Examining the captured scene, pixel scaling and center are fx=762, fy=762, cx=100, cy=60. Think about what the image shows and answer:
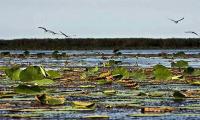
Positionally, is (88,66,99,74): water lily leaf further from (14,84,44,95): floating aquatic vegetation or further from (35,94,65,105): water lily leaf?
(35,94,65,105): water lily leaf

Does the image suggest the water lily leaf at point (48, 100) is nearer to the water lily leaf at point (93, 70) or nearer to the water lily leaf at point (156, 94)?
the water lily leaf at point (156, 94)

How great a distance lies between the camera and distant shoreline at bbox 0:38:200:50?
97688 mm

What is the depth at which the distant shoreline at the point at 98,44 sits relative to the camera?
97688 mm

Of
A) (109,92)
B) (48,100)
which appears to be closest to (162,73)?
(109,92)

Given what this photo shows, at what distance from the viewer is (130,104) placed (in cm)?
1284

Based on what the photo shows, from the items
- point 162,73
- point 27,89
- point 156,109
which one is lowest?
point 156,109

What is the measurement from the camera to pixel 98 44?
99812mm

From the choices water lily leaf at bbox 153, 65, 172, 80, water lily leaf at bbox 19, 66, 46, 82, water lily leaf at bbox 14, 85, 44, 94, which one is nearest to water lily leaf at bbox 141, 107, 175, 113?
water lily leaf at bbox 14, 85, 44, 94

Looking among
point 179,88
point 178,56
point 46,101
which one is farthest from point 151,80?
point 178,56

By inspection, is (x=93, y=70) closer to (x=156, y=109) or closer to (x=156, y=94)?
(x=156, y=94)

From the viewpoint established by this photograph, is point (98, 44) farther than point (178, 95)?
Yes

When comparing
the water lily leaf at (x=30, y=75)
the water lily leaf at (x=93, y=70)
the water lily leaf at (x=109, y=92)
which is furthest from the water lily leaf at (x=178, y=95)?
the water lily leaf at (x=93, y=70)

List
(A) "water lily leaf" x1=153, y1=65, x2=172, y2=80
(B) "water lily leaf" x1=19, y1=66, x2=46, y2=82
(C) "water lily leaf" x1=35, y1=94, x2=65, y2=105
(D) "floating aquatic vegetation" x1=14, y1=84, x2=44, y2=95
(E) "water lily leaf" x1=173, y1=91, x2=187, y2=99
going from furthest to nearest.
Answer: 1. (A) "water lily leaf" x1=153, y1=65, x2=172, y2=80
2. (B) "water lily leaf" x1=19, y1=66, x2=46, y2=82
3. (D) "floating aquatic vegetation" x1=14, y1=84, x2=44, y2=95
4. (E) "water lily leaf" x1=173, y1=91, x2=187, y2=99
5. (C) "water lily leaf" x1=35, y1=94, x2=65, y2=105

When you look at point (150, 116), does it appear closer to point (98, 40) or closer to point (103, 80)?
point (103, 80)
